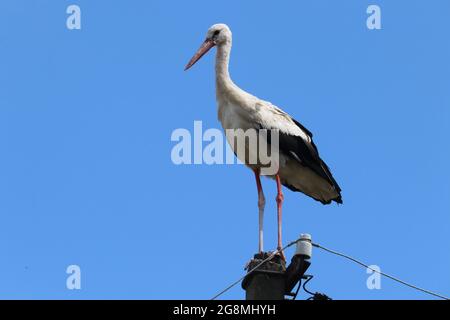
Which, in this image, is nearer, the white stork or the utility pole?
the utility pole

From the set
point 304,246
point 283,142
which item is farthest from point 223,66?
point 304,246

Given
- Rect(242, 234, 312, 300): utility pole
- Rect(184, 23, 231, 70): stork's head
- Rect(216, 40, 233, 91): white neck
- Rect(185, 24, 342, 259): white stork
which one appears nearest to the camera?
Rect(242, 234, 312, 300): utility pole

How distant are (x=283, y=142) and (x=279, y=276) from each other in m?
3.75

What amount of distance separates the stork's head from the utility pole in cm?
486

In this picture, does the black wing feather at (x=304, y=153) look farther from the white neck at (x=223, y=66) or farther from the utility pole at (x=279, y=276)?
the utility pole at (x=279, y=276)

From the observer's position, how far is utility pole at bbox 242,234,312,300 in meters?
6.84

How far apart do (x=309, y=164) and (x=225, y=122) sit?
3.37ft

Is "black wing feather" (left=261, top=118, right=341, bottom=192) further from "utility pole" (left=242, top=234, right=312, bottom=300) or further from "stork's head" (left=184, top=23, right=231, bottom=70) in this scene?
"utility pole" (left=242, top=234, right=312, bottom=300)

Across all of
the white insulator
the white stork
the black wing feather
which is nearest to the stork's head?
the white stork

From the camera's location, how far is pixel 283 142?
415 inches

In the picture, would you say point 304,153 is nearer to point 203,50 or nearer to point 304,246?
point 203,50
